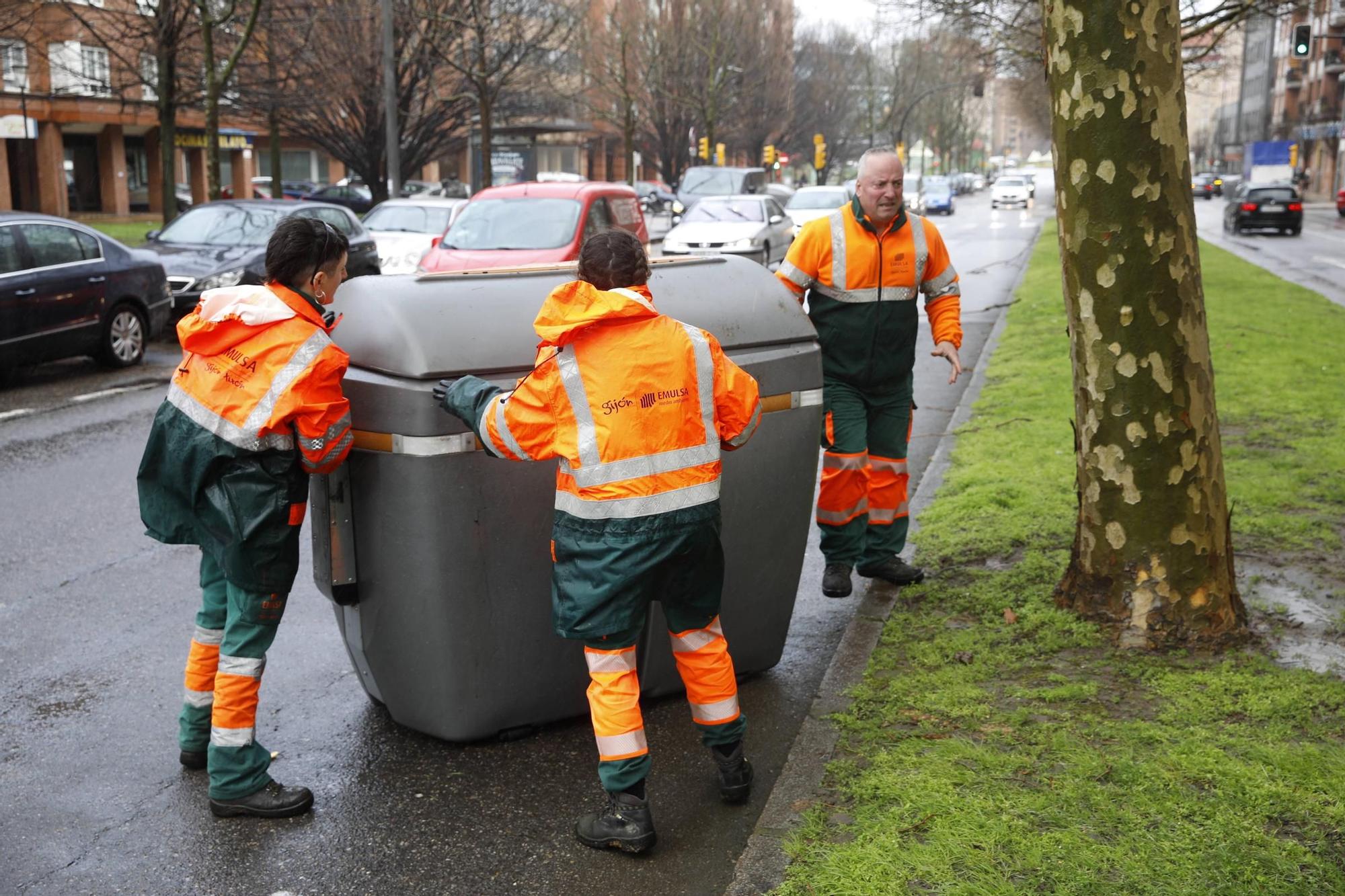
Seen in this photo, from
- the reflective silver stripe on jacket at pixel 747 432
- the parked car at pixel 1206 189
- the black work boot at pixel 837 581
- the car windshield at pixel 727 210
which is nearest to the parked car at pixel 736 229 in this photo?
the car windshield at pixel 727 210

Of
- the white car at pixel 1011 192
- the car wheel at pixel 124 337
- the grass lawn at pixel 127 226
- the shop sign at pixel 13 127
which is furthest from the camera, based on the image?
the white car at pixel 1011 192

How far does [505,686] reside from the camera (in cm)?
406

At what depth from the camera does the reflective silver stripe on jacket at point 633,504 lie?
3.33 m

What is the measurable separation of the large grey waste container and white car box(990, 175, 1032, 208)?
199 feet

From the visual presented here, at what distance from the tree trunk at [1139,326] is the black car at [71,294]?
9.48m

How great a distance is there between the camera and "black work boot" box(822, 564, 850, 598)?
18.1ft

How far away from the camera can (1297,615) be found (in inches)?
195

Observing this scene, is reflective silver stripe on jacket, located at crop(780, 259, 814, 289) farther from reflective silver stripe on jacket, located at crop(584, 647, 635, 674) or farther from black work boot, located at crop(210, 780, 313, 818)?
black work boot, located at crop(210, 780, 313, 818)

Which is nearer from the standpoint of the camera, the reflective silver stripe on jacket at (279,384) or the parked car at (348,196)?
the reflective silver stripe on jacket at (279,384)

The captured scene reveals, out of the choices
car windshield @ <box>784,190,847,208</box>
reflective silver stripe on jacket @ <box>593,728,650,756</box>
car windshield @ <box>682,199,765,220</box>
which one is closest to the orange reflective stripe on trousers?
reflective silver stripe on jacket @ <box>593,728,650,756</box>

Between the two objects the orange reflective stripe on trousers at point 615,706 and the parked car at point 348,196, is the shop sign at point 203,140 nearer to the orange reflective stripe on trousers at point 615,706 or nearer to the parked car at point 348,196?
the parked car at point 348,196

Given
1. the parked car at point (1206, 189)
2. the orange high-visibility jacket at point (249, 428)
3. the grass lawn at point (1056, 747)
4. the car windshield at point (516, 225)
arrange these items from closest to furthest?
1. the grass lawn at point (1056, 747)
2. the orange high-visibility jacket at point (249, 428)
3. the car windshield at point (516, 225)
4. the parked car at point (1206, 189)

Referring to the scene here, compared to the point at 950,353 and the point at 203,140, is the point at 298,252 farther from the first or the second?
the point at 203,140

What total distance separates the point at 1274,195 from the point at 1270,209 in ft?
1.78
